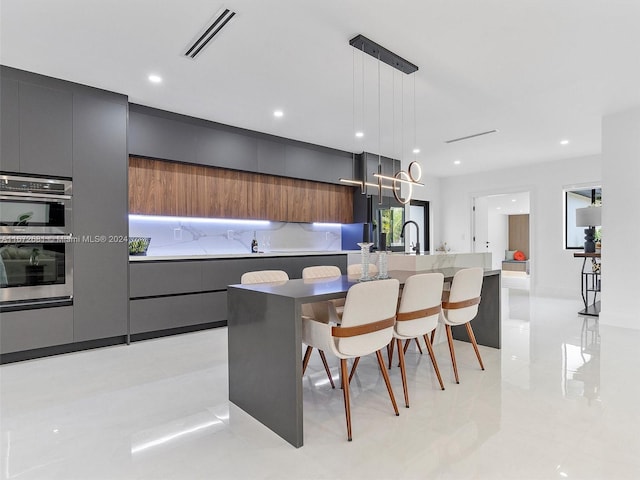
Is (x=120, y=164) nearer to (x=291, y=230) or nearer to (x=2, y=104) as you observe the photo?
(x=2, y=104)

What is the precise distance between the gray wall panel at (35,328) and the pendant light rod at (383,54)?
356cm

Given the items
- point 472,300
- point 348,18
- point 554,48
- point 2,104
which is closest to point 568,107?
point 554,48

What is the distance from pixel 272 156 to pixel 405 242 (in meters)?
3.72

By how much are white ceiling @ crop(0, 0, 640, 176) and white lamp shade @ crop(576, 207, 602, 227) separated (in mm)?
1317

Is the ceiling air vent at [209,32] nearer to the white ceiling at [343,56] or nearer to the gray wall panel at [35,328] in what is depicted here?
the white ceiling at [343,56]

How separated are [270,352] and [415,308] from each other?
1018 millimetres

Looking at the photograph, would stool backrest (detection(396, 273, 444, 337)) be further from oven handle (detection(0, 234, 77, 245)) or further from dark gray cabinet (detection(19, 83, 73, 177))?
dark gray cabinet (detection(19, 83, 73, 177))

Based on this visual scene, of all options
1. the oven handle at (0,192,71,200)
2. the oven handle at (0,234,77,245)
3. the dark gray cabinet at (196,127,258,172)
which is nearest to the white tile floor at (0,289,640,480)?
the oven handle at (0,234,77,245)

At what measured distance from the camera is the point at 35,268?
3.38 m

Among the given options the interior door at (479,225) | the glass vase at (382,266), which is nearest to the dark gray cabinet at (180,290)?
the glass vase at (382,266)

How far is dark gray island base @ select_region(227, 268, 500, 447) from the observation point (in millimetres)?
1920

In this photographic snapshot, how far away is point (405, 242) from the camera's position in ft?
25.2

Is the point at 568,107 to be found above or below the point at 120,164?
above

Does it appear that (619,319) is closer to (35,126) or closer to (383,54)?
(383,54)
